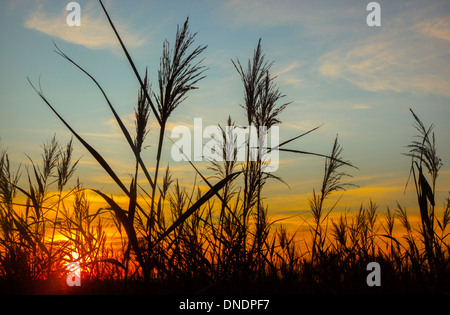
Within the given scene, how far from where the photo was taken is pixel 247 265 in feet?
10.0

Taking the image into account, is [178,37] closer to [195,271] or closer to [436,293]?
[195,271]

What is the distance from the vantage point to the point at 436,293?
92.7 inches

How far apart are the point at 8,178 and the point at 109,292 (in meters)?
2.99

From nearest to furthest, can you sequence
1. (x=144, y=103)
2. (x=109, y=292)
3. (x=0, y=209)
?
(x=109, y=292) → (x=144, y=103) → (x=0, y=209)

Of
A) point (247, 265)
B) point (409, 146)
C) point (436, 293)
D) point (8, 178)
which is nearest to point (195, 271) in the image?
point (247, 265)

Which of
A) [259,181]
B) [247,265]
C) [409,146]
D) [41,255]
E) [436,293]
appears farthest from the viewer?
[41,255]
